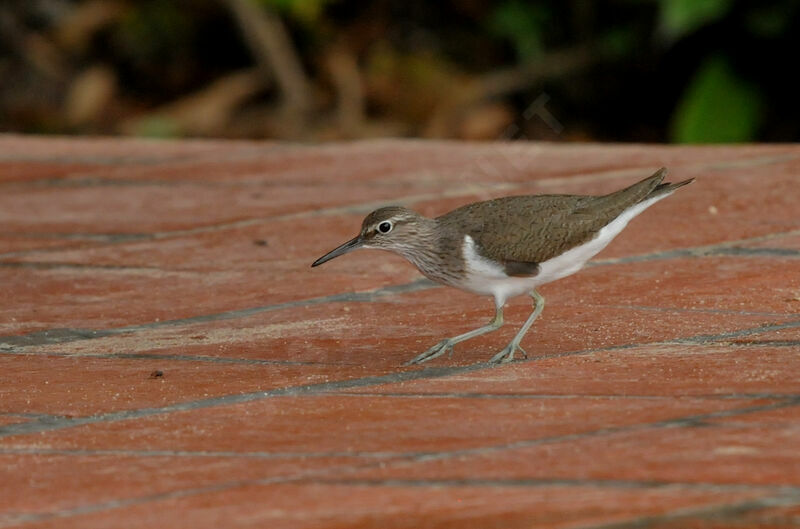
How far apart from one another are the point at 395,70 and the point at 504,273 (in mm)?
7013

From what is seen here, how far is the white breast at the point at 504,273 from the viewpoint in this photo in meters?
4.08

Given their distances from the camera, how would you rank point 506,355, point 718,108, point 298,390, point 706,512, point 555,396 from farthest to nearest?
point 718,108, point 506,355, point 298,390, point 555,396, point 706,512

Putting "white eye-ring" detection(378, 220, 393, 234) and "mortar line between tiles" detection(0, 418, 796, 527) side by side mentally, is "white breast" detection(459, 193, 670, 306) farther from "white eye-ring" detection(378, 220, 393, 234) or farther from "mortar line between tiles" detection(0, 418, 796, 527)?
"mortar line between tiles" detection(0, 418, 796, 527)

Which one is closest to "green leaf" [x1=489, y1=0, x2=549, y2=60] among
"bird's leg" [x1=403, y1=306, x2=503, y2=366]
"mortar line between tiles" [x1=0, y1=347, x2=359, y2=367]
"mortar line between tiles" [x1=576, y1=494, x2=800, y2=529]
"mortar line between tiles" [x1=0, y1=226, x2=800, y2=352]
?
"mortar line between tiles" [x1=0, y1=226, x2=800, y2=352]

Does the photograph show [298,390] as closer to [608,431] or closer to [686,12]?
[608,431]

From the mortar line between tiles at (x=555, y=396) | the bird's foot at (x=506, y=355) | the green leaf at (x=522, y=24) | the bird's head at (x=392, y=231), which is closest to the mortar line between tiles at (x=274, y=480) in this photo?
the mortar line between tiles at (x=555, y=396)

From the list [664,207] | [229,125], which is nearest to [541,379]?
[664,207]

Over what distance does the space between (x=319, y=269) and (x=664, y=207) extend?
1461 mm

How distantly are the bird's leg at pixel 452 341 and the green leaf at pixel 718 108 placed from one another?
5396mm

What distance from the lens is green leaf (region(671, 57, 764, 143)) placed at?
9.23m

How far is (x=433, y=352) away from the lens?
3898 mm

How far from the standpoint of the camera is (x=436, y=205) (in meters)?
5.93

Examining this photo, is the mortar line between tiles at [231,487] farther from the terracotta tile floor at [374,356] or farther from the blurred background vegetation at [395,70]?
the blurred background vegetation at [395,70]

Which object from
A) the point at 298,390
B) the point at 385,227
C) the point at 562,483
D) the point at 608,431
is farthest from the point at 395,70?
the point at 562,483
